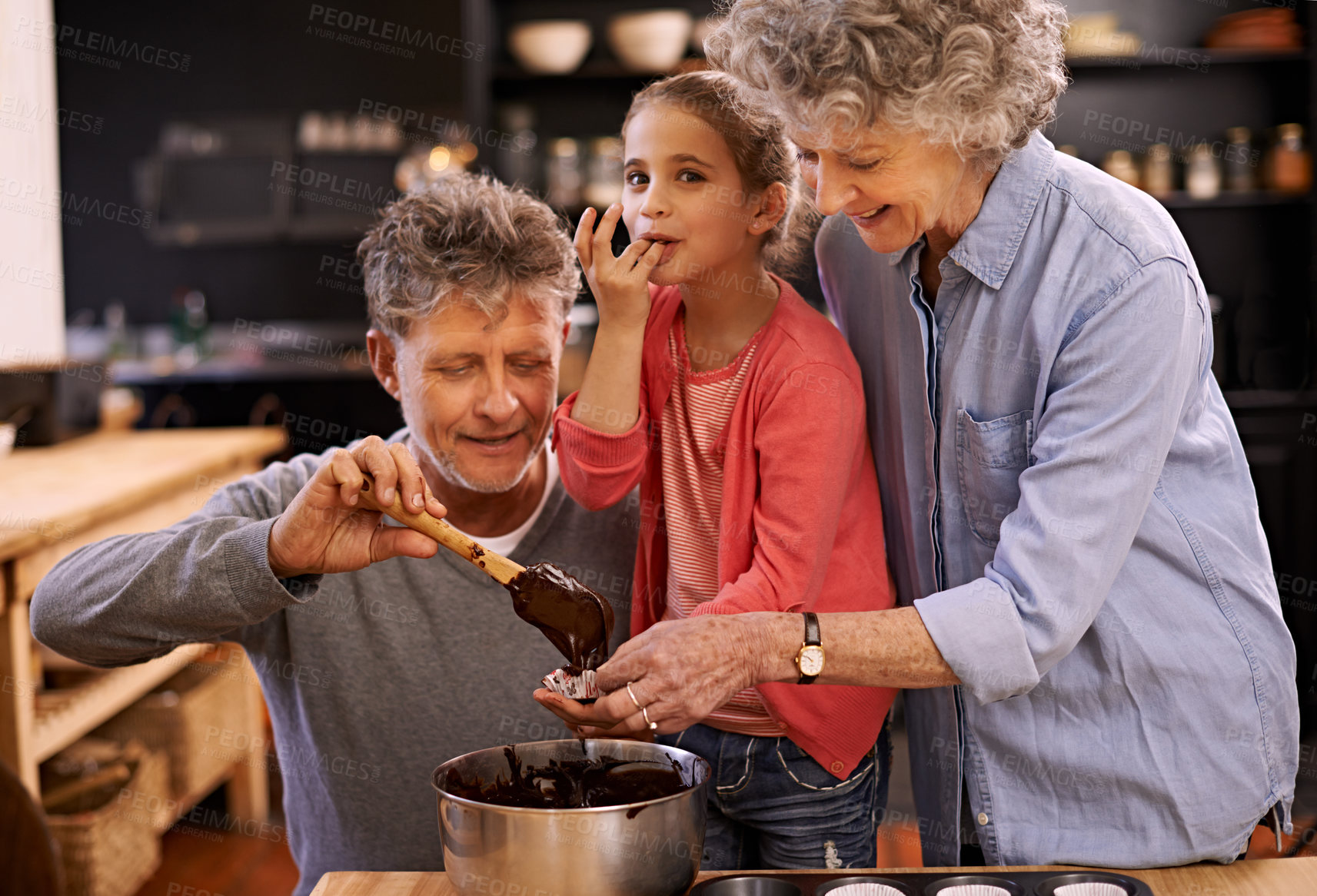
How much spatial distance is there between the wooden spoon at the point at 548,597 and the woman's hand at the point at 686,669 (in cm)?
9

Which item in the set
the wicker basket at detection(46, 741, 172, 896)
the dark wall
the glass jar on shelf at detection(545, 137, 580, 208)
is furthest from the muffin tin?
the dark wall

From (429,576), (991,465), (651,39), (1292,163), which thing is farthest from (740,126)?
(1292,163)

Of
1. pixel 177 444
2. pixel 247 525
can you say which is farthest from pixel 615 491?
pixel 177 444

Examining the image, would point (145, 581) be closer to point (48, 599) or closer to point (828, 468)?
point (48, 599)

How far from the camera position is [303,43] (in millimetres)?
5223

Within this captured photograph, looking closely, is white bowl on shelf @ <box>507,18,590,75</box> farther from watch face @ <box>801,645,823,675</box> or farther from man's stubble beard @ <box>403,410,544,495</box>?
watch face @ <box>801,645,823,675</box>

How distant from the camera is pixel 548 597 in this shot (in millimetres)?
1334

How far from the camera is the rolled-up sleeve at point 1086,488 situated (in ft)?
3.96

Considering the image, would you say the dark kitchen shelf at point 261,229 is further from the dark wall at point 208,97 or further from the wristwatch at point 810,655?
the wristwatch at point 810,655

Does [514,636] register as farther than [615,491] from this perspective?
Yes

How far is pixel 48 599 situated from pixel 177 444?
2484 millimetres

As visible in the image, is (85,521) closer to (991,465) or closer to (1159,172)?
(991,465)

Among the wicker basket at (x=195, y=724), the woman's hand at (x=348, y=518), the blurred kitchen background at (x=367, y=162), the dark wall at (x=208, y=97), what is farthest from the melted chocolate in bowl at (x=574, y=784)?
the dark wall at (x=208, y=97)

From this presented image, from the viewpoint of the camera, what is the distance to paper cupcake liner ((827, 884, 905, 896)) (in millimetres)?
1198
